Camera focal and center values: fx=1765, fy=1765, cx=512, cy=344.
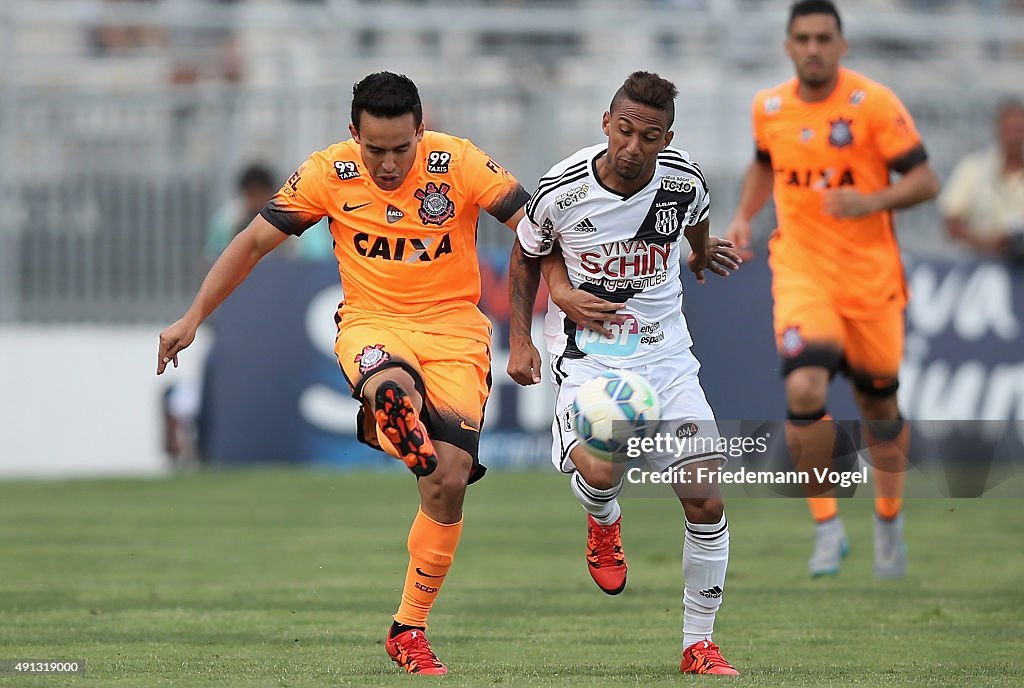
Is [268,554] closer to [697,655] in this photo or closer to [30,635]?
[30,635]

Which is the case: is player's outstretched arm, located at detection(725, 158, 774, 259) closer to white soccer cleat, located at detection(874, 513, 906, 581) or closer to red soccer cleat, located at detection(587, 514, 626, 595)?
white soccer cleat, located at detection(874, 513, 906, 581)

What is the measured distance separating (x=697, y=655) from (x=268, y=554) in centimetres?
429

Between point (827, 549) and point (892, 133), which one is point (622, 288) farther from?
point (892, 133)

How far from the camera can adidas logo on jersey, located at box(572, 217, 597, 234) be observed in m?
6.62

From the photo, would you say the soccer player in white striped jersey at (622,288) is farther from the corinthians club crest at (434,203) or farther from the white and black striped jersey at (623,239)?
the corinthians club crest at (434,203)

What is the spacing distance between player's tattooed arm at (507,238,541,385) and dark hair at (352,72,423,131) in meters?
0.71

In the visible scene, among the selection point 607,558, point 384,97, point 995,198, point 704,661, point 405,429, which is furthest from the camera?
point 995,198

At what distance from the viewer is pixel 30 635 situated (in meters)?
6.96

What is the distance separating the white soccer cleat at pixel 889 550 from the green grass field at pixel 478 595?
4.0 inches

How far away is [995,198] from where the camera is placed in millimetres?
15078

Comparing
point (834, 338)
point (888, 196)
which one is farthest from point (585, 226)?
point (834, 338)

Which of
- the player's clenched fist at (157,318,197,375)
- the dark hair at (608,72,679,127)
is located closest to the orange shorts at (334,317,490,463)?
the player's clenched fist at (157,318,197,375)

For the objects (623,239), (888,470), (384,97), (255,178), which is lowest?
(888,470)

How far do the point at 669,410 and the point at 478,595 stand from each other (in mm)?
2296
